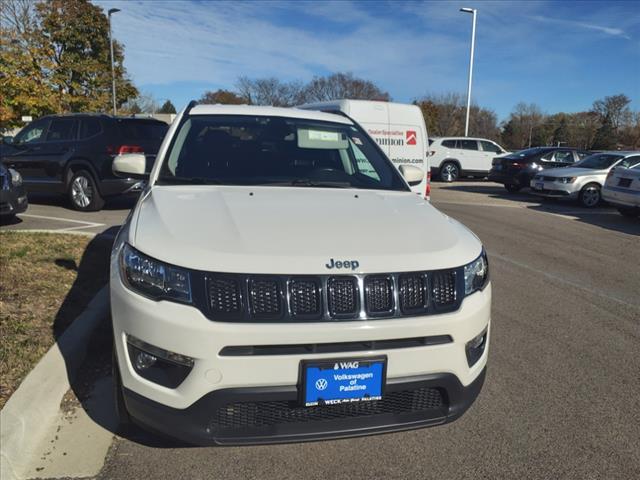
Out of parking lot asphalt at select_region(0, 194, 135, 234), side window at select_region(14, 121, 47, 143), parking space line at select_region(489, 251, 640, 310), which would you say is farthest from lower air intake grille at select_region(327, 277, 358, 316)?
side window at select_region(14, 121, 47, 143)

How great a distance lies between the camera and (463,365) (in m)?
2.50

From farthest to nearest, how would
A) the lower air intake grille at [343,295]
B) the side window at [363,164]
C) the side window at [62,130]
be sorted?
the side window at [62,130] → the side window at [363,164] → the lower air intake grille at [343,295]

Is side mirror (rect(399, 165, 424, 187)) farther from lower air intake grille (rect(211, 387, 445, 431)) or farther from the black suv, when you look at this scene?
the black suv

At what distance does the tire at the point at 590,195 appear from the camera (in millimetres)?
14070

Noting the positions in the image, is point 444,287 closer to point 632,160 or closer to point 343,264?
point 343,264

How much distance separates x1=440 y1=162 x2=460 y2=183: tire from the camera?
21.0 metres

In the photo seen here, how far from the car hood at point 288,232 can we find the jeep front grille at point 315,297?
42 mm

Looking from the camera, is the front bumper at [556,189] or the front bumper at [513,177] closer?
the front bumper at [556,189]

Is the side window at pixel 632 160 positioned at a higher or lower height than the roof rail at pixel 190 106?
lower

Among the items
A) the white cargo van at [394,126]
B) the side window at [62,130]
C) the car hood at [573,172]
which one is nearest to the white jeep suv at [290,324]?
the white cargo van at [394,126]

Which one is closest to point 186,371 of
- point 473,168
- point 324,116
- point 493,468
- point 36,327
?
Answer: point 493,468

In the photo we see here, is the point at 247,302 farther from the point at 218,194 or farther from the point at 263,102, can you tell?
the point at 263,102

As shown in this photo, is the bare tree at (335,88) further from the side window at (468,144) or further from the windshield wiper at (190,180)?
the windshield wiper at (190,180)

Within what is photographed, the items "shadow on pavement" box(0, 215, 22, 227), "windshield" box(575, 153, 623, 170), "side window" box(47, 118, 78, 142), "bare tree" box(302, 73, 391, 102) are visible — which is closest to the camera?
"shadow on pavement" box(0, 215, 22, 227)
